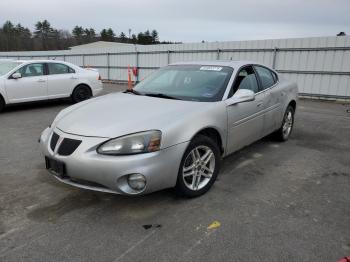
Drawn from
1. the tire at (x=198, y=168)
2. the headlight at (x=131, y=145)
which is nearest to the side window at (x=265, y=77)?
the tire at (x=198, y=168)

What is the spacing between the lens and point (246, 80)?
461 centimetres

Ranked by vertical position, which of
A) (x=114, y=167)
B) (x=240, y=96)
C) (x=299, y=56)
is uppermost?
(x=299, y=56)

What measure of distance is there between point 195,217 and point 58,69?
825 cm

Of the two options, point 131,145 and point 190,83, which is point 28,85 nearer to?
point 190,83

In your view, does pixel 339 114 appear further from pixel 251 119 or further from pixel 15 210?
pixel 15 210

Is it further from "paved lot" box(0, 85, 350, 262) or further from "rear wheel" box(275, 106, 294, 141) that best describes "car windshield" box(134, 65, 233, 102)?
"rear wheel" box(275, 106, 294, 141)

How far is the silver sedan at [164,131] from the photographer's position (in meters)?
3.01

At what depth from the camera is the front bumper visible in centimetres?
295

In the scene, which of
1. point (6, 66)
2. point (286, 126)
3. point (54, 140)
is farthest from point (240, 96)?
point (6, 66)

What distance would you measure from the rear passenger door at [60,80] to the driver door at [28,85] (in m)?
0.19

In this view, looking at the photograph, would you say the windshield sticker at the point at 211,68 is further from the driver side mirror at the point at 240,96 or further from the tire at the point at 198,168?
the tire at the point at 198,168

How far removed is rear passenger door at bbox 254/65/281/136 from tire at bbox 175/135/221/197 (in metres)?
1.62

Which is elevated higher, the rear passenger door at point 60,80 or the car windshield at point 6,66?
the car windshield at point 6,66

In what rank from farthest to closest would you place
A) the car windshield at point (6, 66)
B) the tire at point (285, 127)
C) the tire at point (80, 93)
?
the tire at point (80, 93) < the car windshield at point (6, 66) < the tire at point (285, 127)
